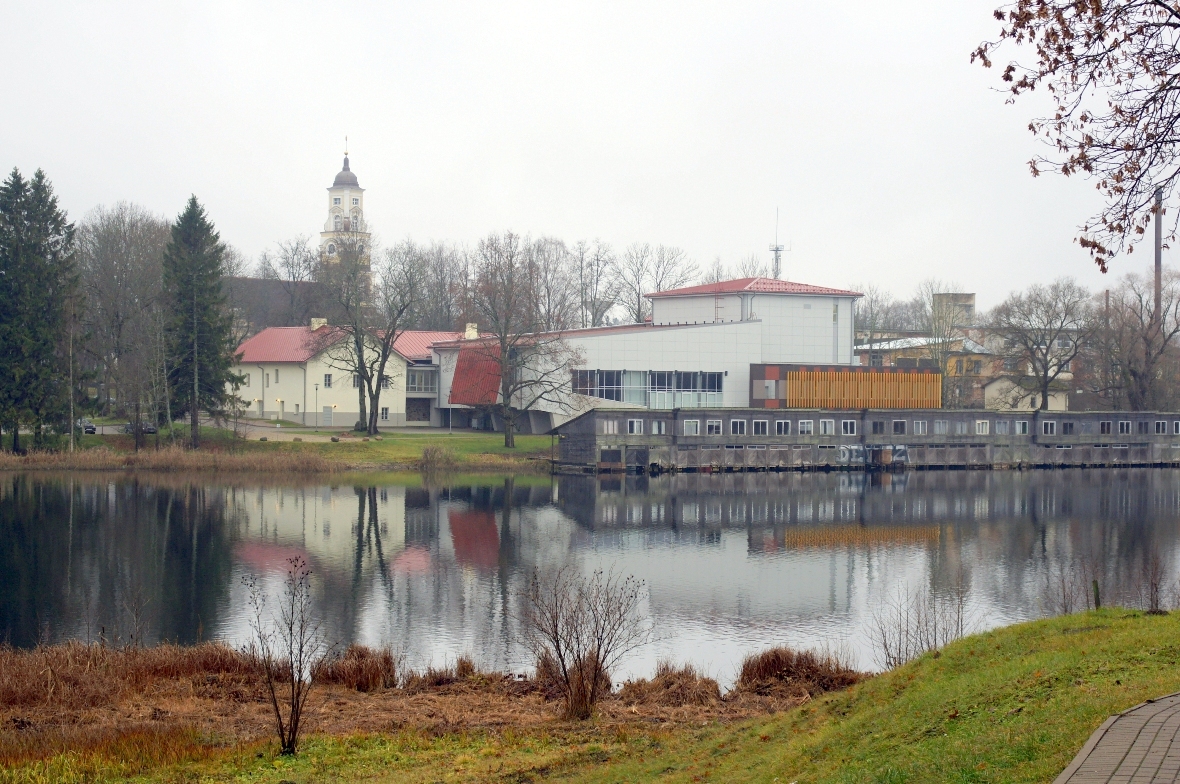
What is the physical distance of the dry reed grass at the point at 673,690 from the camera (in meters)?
15.8

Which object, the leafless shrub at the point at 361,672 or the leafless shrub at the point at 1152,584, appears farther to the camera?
the leafless shrub at the point at 1152,584

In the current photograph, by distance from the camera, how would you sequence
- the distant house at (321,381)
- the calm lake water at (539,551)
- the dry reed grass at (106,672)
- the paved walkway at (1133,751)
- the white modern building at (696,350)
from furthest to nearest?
the distant house at (321,381) → the white modern building at (696,350) → the calm lake water at (539,551) → the dry reed grass at (106,672) → the paved walkway at (1133,751)

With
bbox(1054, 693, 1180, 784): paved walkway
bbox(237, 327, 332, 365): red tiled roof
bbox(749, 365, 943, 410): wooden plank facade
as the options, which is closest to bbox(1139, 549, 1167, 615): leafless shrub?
bbox(1054, 693, 1180, 784): paved walkway

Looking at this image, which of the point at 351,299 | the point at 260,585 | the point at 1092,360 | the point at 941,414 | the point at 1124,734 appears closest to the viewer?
the point at 1124,734

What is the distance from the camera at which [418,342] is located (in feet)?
240

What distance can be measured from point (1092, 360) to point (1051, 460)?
11.1 metres

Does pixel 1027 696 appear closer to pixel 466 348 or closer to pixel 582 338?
pixel 582 338

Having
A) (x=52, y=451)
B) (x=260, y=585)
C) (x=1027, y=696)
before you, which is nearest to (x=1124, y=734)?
(x=1027, y=696)

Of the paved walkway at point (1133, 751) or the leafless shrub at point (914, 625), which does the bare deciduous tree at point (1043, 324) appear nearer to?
the leafless shrub at point (914, 625)

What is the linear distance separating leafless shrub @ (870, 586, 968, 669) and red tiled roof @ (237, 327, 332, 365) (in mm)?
45900

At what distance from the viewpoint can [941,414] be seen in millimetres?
63562

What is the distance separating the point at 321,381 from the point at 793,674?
52910 millimetres

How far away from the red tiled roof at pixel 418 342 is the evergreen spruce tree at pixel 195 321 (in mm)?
14432

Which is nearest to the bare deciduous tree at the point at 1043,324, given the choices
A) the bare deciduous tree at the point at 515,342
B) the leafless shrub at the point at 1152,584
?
the bare deciduous tree at the point at 515,342
